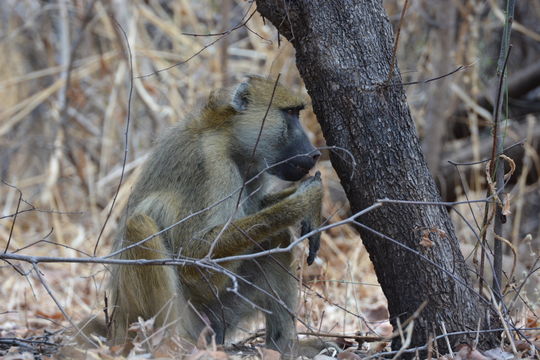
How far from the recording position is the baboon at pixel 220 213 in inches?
141

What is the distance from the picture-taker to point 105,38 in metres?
9.46

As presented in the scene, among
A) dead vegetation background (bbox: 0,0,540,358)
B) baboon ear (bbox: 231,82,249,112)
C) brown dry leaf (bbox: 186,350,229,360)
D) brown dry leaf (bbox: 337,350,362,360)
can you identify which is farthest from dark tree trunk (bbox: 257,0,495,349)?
dead vegetation background (bbox: 0,0,540,358)

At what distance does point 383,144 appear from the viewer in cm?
322

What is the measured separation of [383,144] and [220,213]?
0.97 m

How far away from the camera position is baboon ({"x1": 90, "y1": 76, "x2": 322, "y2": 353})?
141 inches

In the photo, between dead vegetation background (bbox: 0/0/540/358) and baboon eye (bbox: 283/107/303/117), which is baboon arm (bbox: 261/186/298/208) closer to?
baboon eye (bbox: 283/107/303/117)

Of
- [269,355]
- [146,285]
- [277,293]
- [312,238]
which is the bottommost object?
[269,355]

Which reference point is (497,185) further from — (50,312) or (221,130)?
(50,312)

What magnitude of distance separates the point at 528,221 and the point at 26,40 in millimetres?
7161

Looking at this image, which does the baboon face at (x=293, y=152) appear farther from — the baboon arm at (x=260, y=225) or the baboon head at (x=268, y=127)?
the baboon arm at (x=260, y=225)

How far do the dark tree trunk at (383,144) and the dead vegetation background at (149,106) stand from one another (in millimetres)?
2582

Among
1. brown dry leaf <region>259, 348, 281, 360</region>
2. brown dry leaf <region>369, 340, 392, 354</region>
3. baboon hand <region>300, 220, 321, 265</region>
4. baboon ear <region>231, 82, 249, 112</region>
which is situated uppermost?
baboon ear <region>231, 82, 249, 112</region>

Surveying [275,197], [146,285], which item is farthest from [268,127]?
[146,285]

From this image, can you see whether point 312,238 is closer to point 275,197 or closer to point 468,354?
point 275,197
